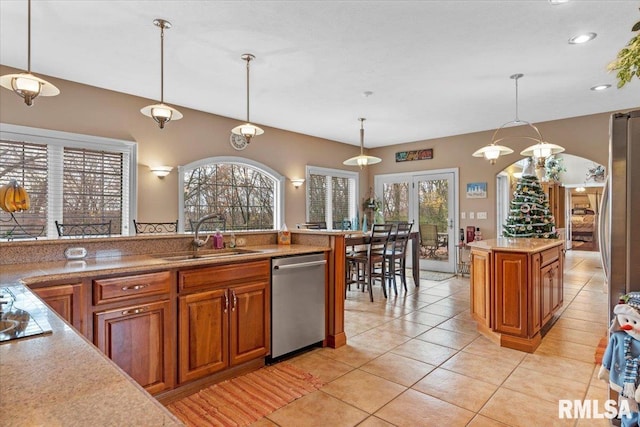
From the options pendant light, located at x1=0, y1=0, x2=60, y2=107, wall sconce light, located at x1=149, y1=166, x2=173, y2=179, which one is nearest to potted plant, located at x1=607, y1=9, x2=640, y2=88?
pendant light, located at x1=0, y1=0, x2=60, y2=107

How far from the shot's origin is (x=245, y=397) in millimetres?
2396

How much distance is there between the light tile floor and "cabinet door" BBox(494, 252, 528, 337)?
0.72 ft

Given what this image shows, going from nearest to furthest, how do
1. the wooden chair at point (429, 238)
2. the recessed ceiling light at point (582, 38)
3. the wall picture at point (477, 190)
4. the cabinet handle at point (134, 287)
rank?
the cabinet handle at point (134, 287) < the recessed ceiling light at point (582, 38) < the wall picture at point (477, 190) < the wooden chair at point (429, 238)

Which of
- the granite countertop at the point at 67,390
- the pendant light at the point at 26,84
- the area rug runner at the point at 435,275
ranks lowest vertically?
the area rug runner at the point at 435,275

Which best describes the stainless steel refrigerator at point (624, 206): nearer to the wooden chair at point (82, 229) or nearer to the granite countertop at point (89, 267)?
the granite countertop at point (89, 267)

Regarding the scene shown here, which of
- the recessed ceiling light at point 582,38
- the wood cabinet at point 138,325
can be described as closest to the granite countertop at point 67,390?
the wood cabinet at point 138,325

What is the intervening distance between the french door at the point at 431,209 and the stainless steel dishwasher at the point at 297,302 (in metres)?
4.67

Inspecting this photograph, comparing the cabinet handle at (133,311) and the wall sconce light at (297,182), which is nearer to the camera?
the cabinet handle at (133,311)

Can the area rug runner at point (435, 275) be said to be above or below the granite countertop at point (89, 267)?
below

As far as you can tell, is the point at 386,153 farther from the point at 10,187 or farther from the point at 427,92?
the point at 10,187

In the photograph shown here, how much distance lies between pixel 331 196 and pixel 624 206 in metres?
5.79

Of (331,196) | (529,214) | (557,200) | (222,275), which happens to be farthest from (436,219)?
(557,200)

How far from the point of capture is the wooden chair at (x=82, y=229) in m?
4.10

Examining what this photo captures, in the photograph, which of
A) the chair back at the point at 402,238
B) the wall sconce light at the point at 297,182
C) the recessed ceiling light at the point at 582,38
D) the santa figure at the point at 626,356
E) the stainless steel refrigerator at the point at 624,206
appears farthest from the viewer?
the wall sconce light at the point at 297,182
